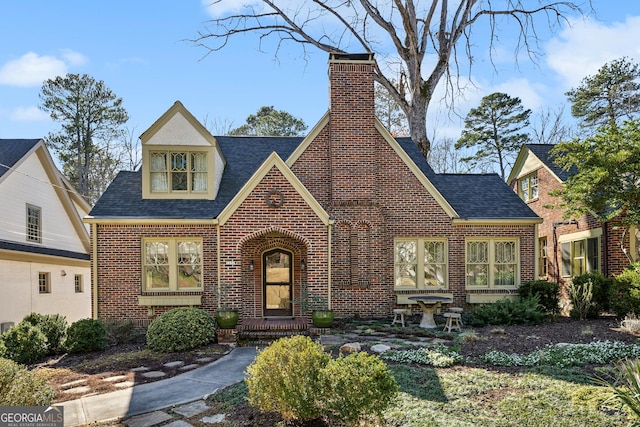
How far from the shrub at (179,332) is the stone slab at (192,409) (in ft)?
12.1

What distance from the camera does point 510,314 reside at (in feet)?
40.7

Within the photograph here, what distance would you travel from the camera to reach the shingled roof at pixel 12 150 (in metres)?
16.2

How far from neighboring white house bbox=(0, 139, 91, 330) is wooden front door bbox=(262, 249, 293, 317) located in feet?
29.4

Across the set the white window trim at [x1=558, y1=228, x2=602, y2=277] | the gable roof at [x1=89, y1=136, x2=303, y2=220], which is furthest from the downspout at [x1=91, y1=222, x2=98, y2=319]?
the white window trim at [x1=558, y1=228, x2=602, y2=277]

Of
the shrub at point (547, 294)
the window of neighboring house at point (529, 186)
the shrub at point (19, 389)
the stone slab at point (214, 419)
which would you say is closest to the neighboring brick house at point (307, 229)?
the shrub at point (547, 294)

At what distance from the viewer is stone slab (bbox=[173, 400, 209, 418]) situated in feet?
20.6

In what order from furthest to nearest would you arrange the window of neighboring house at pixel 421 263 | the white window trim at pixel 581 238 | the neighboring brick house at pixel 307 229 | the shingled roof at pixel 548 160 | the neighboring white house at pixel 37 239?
the shingled roof at pixel 548 160 < the neighboring white house at pixel 37 239 < the white window trim at pixel 581 238 < the window of neighboring house at pixel 421 263 < the neighboring brick house at pixel 307 229

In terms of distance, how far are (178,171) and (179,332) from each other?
536 centimetres

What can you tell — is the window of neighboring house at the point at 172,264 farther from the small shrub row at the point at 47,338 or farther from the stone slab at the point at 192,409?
the stone slab at the point at 192,409

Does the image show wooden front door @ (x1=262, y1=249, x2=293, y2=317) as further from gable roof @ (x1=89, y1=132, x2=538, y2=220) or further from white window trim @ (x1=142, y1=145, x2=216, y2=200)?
white window trim @ (x1=142, y1=145, x2=216, y2=200)

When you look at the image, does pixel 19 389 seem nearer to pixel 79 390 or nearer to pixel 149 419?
pixel 149 419

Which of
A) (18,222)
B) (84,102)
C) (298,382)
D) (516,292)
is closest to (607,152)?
(516,292)

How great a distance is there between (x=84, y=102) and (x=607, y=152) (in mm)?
30594

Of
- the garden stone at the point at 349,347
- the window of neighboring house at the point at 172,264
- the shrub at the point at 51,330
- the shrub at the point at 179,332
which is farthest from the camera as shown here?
the window of neighboring house at the point at 172,264
